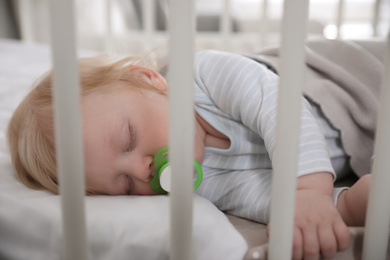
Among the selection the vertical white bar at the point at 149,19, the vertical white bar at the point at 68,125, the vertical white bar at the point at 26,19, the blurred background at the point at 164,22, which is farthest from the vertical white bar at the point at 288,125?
the vertical white bar at the point at 26,19

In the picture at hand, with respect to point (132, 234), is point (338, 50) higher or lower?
higher

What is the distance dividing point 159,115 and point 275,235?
1.04 feet

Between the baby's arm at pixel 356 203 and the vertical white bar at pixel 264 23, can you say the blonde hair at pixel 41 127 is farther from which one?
the vertical white bar at pixel 264 23

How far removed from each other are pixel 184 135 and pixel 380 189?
200 mm

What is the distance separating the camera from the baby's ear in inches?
27.3

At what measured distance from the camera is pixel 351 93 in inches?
29.6

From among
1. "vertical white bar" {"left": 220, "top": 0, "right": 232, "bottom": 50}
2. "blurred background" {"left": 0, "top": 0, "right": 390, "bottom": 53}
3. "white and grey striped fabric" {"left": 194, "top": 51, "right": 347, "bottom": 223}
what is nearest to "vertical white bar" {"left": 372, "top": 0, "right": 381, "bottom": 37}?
"blurred background" {"left": 0, "top": 0, "right": 390, "bottom": 53}

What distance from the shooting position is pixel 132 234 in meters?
0.45

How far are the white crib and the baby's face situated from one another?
8.5 inches

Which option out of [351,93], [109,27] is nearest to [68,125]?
[351,93]

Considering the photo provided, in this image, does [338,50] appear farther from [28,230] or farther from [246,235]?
[28,230]

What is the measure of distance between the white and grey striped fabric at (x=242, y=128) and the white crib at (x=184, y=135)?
0.16 m

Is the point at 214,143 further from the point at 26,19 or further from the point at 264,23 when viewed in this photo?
the point at 26,19

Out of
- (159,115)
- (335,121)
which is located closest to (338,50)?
(335,121)
